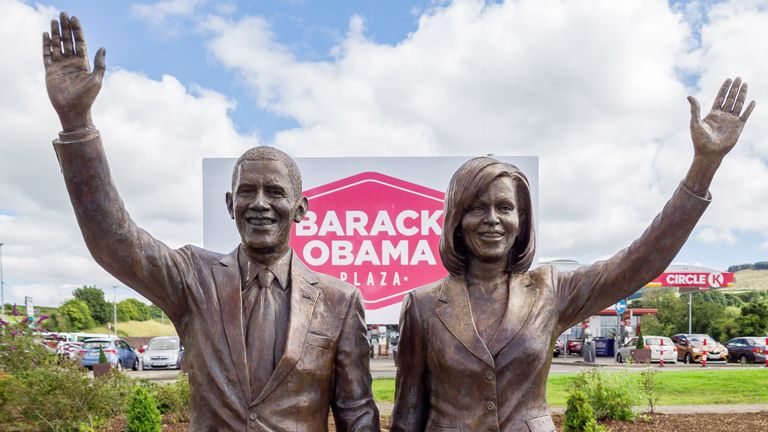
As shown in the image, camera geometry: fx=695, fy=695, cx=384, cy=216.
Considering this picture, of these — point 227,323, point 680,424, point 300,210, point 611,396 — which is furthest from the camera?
point 611,396

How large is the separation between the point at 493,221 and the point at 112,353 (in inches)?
784

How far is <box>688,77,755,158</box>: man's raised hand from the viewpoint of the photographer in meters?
2.92

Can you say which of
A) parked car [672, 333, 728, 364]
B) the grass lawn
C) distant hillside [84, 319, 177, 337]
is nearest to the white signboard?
the grass lawn

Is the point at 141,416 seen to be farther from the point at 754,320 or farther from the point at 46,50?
the point at 754,320

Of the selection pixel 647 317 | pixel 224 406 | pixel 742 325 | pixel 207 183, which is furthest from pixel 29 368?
pixel 647 317

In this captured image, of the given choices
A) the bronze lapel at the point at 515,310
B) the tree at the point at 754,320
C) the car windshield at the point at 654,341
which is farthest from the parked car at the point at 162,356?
the tree at the point at 754,320

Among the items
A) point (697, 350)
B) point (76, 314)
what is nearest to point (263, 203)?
point (697, 350)

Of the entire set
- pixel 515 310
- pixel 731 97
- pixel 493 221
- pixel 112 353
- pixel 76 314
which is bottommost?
pixel 112 353

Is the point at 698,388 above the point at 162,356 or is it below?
below

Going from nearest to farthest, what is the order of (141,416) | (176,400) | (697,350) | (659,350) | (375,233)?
(141,416) < (176,400) < (375,233) < (659,350) < (697,350)

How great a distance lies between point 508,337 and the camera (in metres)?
2.96

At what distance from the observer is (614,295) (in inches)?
123

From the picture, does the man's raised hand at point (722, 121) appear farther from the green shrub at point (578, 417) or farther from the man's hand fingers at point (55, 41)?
the green shrub at point (578, 417)

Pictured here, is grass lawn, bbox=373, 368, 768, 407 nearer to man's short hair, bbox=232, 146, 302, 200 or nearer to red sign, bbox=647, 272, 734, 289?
man's short hair, bbox=232, 146, 302, 200
